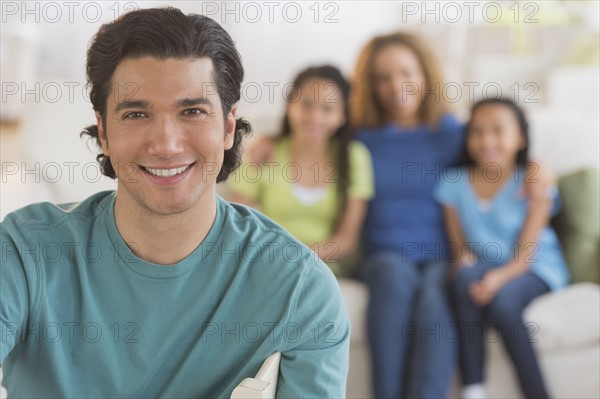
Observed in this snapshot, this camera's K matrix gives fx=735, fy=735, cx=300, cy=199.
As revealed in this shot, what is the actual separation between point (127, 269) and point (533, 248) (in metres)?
1.31

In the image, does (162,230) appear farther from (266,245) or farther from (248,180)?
(248,180)

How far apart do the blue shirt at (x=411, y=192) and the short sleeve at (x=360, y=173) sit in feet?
0.08

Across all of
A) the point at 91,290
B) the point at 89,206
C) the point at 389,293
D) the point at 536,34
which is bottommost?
the point at 389,293

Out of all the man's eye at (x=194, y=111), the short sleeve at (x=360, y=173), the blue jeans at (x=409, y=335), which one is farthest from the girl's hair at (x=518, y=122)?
the man's eye at (x=194, y=111)

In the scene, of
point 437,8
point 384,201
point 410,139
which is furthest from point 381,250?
point 437,8

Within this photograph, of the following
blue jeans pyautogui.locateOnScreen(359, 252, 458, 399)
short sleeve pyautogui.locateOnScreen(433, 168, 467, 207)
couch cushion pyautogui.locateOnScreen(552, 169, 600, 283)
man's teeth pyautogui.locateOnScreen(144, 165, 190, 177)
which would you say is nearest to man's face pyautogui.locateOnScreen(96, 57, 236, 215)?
man's teeth pyautogui.locateOnScreen(144, 165, 190, 177)

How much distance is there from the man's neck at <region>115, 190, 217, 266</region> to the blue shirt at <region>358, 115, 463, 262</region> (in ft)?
3.64

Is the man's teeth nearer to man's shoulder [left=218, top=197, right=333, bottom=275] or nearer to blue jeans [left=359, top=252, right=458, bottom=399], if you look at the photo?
man's shoulder [left=218, top=197, right=333, bottom=275]

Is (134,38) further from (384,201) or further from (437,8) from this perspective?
(437,8)

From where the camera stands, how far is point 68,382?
1.00 meters

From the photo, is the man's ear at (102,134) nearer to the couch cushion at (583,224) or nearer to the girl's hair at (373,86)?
the girl's hair at (373,86)

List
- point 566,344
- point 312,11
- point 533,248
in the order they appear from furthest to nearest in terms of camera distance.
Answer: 1. point 312,11
2. point 533,248
3. point 566,344

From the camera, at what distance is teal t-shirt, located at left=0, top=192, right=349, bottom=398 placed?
0.99m

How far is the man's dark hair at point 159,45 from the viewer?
101 cm
